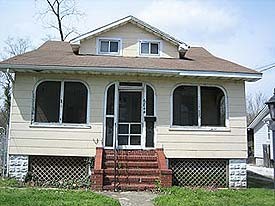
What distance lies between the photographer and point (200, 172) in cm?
1213

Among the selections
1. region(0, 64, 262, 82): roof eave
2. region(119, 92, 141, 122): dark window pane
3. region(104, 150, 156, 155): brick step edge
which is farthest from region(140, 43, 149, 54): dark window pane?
region(104, 150, 156, 155): brick step edge

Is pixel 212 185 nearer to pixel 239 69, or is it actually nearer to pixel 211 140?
pixel 211 140

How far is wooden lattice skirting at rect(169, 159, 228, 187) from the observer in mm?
11953

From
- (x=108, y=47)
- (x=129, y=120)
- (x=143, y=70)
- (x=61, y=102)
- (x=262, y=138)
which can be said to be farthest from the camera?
(x=262, y=138)

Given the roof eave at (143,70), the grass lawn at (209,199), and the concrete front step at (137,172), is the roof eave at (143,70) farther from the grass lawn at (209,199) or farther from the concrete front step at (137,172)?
the grass lawn at (209,199)

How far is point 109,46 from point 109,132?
3627mm

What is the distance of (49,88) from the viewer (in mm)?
11992

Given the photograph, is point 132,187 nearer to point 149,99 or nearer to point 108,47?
point 149,99

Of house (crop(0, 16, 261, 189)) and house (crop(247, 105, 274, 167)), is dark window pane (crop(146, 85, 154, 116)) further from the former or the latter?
house (crop(247, 105, 274, 167))

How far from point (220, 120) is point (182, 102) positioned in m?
1.61

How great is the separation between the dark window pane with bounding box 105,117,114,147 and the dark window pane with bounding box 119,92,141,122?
0.50 metres

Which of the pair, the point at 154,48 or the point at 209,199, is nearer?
the point at 209,199

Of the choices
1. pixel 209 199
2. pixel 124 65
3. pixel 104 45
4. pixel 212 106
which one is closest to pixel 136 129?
pixel 124 65

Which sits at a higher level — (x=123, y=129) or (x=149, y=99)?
(x=149, y=99)
